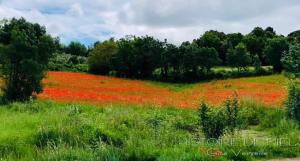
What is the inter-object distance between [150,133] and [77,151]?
3.33 metres

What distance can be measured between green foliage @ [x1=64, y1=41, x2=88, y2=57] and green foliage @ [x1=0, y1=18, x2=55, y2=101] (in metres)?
92.4

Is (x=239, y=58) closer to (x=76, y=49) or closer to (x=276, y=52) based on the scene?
(x=276, y=52)

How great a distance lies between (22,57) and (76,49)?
96.3 m

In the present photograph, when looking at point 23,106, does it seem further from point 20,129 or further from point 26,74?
point 20,129

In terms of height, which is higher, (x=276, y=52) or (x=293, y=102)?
(x=276, y=52)

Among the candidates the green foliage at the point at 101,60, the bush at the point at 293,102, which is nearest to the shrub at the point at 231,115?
the bush at the point at 293,102

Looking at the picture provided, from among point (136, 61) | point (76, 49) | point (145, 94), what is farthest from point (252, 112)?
point (76, 49)

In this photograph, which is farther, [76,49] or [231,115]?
[76,49]

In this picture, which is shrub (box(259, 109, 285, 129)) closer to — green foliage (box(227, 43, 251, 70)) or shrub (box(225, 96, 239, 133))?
shrub (box(225, 96, 239, 133))

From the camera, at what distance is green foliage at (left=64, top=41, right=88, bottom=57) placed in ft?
395

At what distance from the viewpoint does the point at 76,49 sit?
12206 centimetres

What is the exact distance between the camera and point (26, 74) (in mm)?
26531

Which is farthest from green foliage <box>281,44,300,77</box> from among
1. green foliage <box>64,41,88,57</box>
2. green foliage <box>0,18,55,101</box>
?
green foliage <box>64,41,88,57</box>

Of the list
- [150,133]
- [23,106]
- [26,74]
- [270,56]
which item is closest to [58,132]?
[150,133]
